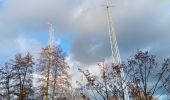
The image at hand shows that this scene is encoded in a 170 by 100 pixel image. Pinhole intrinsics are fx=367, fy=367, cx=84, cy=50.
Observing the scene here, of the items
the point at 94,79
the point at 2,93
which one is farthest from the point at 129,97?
the point at 2,93

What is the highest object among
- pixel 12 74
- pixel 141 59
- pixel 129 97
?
pixel 12 74

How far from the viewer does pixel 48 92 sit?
145 feet

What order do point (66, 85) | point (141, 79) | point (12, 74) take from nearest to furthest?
point (141, 79) → point (66, 85) → point (12, 74)

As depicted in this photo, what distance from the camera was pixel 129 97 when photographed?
31.0 metres

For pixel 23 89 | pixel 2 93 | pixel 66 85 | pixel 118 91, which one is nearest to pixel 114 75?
pixel 118 91

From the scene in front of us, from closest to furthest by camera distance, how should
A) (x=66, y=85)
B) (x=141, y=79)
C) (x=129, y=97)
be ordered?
(x=141, y=79), (x=129, y=97), (x=66, y=85)

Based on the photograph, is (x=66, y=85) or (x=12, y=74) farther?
(x=12, y=74)

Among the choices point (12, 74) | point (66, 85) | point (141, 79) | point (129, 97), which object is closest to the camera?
point (141, 79)

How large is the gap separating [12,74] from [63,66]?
7082 mm

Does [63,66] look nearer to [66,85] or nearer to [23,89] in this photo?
[66,85]

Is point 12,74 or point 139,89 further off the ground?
point 12,74

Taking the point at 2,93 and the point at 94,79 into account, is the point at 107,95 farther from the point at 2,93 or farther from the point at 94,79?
the point at 2,93

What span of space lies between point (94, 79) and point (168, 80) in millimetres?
6319

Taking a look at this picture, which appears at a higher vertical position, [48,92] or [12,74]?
[12,74]
